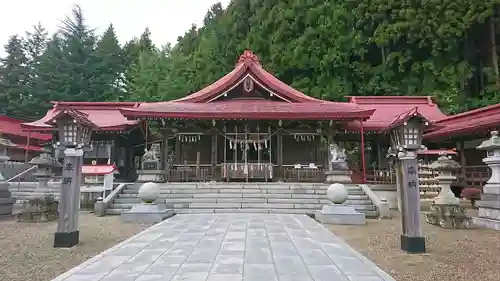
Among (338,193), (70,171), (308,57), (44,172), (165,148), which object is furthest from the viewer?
(308,57)

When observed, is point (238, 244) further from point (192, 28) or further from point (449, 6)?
point (192, 28)

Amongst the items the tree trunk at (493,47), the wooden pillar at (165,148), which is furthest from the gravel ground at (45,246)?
the tree trunk at (493,47)

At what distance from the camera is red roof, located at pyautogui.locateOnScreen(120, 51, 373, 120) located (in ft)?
50.8

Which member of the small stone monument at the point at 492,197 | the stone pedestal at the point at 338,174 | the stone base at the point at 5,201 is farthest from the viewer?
the stone pedestal at the point at 338,174

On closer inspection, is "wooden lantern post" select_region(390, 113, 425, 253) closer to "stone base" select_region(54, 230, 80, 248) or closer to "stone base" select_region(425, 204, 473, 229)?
"stone base" select_region(425, 204, 473, 229)

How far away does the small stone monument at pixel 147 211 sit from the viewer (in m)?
10.1

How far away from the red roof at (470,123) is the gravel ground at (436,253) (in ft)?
24.3

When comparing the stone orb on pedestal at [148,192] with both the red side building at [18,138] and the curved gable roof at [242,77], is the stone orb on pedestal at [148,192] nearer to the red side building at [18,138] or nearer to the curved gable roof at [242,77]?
the curved gable roof at [242,77]

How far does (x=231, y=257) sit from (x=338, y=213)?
520 centimetres

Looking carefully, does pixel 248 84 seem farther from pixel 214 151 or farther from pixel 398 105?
pixel 398 105

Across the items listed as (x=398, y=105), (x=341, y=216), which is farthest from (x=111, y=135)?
(x=398, y=105)

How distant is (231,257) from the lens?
5.77 metres

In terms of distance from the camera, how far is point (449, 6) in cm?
2283

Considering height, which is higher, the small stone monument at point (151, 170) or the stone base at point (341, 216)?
the small stone monument at point (151, 170)
